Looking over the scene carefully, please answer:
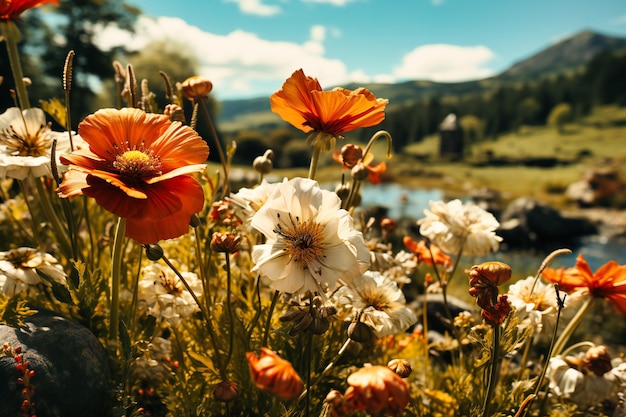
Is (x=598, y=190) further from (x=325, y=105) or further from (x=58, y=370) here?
(x=58, y=370)

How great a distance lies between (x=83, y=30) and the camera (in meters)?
20.9

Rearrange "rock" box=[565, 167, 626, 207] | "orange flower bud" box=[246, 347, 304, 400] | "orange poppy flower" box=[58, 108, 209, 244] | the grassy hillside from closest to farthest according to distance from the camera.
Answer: "orange flower bud" box=[246, 347, 304, 400], "orange poppy flower" box=[58, 108, 209, 244], "rock" box=[565, 167, 626, 207], the grassy hillside

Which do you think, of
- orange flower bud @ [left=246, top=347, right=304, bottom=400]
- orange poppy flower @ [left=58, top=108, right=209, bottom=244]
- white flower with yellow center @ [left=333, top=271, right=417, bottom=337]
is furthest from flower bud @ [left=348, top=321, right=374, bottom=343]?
orange poppy flower @ [left=58, top=108, right=209, bottom=244]

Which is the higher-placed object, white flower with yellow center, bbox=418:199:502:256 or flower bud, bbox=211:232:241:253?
flower bud, bbox=211:232:241:253

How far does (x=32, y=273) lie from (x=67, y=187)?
1.80 feet

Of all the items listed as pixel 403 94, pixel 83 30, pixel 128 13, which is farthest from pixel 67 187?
pixel 403 94

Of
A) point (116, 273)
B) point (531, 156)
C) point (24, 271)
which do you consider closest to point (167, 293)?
point (116, 273)

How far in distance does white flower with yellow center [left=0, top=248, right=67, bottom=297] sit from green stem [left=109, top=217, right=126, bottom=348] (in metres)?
0.19

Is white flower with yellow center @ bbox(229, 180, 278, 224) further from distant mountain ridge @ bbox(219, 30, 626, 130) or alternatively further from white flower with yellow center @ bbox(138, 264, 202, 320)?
distant mountain ridge @ bbox(219, 30, 626, 130)

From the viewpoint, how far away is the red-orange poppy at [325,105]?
1.03 m

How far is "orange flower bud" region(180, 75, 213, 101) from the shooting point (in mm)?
1366

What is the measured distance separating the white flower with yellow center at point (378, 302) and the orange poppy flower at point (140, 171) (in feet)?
1.63

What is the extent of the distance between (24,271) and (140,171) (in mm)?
613

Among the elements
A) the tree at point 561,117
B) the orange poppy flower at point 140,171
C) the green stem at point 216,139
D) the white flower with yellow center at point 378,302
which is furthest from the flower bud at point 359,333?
the tree at point 561,117
